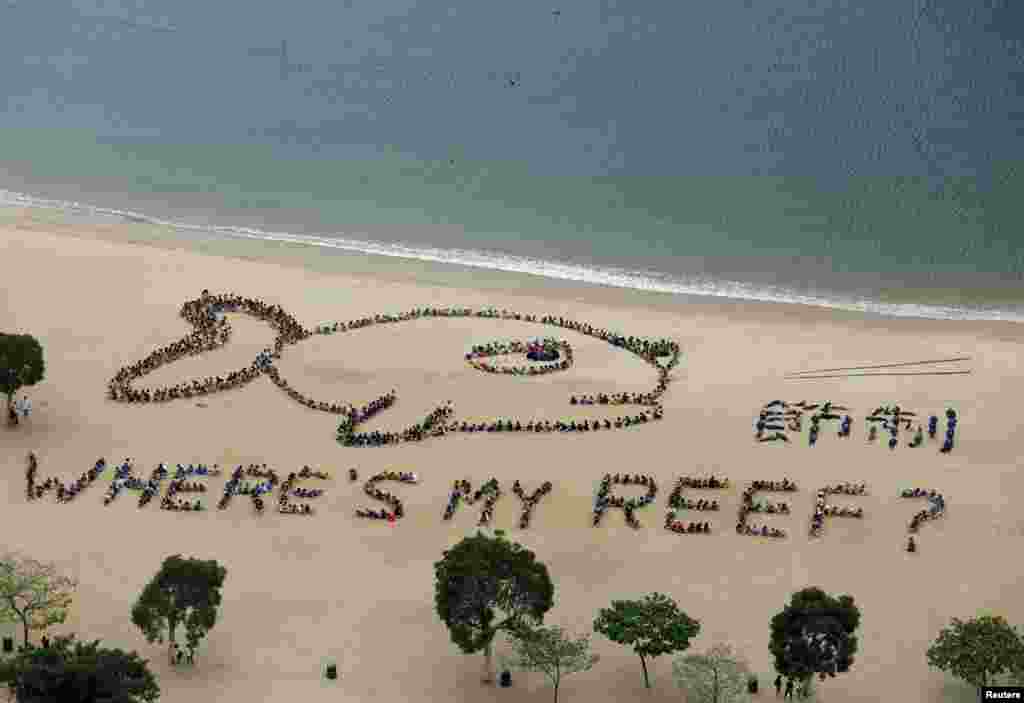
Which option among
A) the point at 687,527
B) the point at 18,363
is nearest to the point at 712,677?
the point at 687,527

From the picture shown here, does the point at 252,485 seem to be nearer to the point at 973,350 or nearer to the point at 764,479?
the point at 764,479

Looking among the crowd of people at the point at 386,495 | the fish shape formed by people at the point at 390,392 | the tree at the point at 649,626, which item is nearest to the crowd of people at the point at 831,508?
the fish shape formed by people at the point at 390,392

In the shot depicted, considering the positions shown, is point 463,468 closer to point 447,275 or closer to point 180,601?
point 180,601

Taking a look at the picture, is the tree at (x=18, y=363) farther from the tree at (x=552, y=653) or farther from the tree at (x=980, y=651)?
the tree at (x=980, y=651)

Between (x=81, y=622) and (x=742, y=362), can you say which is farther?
(x=742, y=362)

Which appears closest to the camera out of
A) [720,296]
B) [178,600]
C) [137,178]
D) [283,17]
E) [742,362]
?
[178,600]

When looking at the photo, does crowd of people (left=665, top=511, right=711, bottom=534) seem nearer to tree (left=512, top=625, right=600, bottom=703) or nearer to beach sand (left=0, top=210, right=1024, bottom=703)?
beach sand (left=0, top=210, right=1024, bottom=703)

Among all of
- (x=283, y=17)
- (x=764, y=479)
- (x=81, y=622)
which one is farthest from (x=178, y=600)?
Answer: (x=283, y=17)

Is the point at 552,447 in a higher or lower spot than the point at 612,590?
higher
